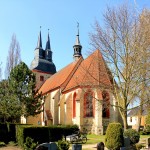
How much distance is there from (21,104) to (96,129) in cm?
933

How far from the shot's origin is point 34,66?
55906 mm

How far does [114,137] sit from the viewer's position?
17.6m

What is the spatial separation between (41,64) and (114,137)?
132 feet

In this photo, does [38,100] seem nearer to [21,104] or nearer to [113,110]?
[21,104]

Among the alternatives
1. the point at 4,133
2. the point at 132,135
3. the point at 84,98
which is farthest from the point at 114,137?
the point at 84,98

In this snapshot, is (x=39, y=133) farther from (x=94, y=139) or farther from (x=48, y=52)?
(x=48, y=52)

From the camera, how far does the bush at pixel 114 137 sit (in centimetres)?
1743

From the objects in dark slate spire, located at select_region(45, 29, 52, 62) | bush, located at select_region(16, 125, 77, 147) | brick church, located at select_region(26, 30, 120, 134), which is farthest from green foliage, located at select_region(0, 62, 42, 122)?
dark slate spire, located at select_region(45, 29, 52, 62)

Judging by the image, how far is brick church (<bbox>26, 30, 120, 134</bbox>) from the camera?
941 inches

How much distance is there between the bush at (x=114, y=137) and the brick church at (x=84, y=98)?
561cm

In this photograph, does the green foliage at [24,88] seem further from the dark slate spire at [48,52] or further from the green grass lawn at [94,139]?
the dark slate spire at [48,52]

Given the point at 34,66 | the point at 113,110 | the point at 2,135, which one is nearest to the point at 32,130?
the point at 2,135

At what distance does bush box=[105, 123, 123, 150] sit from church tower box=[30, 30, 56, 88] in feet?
128

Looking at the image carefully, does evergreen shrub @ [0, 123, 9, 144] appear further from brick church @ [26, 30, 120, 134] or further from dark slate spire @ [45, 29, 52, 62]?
dark slate spire @ [45, 29, 52, 62]
